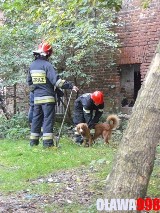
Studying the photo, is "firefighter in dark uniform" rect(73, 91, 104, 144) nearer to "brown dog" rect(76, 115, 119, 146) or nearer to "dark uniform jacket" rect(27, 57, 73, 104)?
"brown dog" rect(76, 115, 119, 146)

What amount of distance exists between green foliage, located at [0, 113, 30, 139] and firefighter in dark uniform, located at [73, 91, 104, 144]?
200 cm

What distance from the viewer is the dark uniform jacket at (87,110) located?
917cm

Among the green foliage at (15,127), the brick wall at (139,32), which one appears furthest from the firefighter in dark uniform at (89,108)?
the brick wall at (139,32)

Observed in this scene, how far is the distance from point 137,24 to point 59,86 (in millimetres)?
4601

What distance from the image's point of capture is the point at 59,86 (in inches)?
333

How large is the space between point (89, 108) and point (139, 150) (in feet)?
19.4

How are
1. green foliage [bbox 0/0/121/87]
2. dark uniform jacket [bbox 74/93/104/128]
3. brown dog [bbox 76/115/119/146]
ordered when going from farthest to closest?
green foliage [bbox 0/0/121/87]
brown dog [bbox 76/115/119/146]
dark uniform jacket [bbox 74/93/104/128]

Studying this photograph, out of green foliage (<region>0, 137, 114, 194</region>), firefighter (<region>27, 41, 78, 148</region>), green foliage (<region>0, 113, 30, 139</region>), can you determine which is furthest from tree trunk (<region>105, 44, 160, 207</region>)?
green foliage (<region>0, 113, 30, 139</region>)

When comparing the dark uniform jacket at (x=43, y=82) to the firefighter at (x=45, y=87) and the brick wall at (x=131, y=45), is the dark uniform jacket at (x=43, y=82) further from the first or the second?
the brick wall at (x=131, y=45)

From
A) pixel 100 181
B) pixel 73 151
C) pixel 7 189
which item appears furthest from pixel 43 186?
pixel 73 151

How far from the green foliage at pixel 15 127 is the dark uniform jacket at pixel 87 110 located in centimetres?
217

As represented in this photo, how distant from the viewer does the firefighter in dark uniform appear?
909 cm

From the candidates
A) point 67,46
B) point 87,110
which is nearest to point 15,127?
point 67,46

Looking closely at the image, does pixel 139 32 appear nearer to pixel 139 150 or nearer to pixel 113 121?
pixel 113 121
